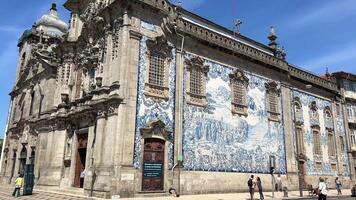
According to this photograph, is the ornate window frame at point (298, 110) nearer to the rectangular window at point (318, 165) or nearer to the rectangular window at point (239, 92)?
the rectangular window at point (318, 165)

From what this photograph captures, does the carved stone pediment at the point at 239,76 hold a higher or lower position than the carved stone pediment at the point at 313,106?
higher

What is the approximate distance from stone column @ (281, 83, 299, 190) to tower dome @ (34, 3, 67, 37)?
24.9 meters

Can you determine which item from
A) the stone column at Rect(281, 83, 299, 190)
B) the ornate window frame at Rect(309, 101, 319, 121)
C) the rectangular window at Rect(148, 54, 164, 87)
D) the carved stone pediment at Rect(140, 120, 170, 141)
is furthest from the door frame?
the ornate window frame at Rect(309, 101, 319, 121)

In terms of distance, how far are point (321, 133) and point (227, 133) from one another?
13.1 m

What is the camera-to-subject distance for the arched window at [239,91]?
24297 mm

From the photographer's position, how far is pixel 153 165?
18375 millimetres

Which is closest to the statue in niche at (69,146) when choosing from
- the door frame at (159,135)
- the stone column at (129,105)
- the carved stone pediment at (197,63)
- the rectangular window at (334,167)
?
the stone column at (129,105)

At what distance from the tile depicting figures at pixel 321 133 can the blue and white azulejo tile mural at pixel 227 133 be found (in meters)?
3.91

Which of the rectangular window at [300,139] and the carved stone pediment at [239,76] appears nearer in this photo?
the carved stone pediment at [239,76]

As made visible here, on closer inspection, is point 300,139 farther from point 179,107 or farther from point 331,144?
point 179,107

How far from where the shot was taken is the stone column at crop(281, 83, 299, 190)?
86.8 ft

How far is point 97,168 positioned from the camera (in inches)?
715

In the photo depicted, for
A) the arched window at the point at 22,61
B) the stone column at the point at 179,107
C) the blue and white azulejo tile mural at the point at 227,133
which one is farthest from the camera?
the arched window at the point at 22,61

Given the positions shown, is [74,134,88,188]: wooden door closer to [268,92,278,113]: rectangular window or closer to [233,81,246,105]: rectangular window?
[233,81,246,105]: rectangular window
